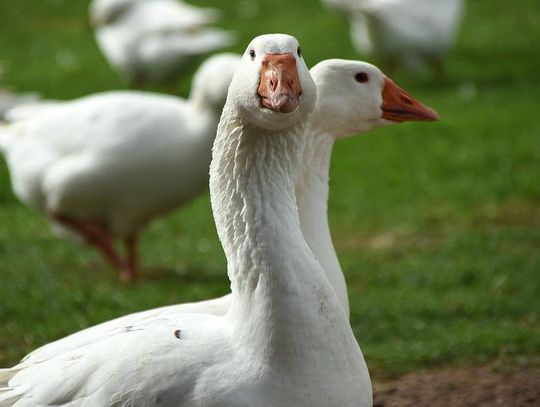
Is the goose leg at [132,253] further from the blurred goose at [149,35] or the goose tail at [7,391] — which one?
the blurred goose at [149,35]

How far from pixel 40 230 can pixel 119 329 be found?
19.3 feet

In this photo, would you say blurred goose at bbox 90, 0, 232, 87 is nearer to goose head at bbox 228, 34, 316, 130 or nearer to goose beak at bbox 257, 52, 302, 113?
goose head at bbox 228, 34, 316, 130

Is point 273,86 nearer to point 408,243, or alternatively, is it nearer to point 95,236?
point 95,236

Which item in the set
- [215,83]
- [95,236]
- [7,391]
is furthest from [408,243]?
[7,391]

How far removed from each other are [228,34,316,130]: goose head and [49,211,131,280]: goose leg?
4637 mm

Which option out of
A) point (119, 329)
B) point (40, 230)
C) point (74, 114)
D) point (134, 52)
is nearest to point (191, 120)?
point (74, 114)

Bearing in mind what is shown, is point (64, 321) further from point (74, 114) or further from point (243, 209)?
point (243, 209)

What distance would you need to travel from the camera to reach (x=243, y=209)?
3.79m

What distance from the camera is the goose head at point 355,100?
4906 millimetres

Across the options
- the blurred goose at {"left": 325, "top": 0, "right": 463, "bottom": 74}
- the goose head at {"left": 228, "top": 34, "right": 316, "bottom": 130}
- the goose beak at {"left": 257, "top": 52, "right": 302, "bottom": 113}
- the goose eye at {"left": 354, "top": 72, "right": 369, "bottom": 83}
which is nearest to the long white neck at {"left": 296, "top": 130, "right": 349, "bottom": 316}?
the goose eye at {"left": 354, "top": 72, "right": 369, "bottom": 83}

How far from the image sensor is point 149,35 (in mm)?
13898

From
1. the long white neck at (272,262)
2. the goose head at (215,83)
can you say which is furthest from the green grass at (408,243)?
the long white neck at (272,262)

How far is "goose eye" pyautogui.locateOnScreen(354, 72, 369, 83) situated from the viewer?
4926 mm

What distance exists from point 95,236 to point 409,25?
714cm
